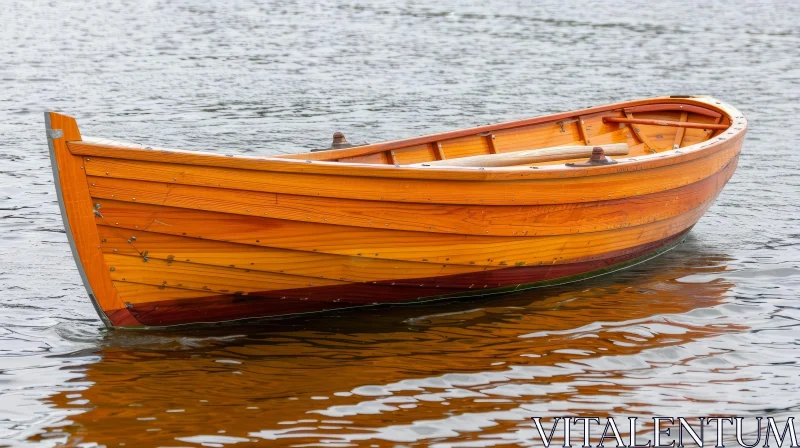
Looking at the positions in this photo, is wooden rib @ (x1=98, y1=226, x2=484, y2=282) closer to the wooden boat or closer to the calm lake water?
the wooden boat

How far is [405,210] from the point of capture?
8055mm

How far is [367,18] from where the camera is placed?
108 feet

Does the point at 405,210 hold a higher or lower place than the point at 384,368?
higher

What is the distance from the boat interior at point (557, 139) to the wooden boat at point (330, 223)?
51 mm

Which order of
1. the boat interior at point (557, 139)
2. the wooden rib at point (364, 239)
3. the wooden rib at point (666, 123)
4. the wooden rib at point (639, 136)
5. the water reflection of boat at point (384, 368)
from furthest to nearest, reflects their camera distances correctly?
the wooden rib at point (639, 136)
the wooden rib at point (666, 123)
the boat interior at point (557, 139)
the wooden rib at point (364, 239)
the water reflection of boat at point (384, 368)

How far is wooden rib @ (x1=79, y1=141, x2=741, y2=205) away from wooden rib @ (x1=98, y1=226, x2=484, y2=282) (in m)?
0.46

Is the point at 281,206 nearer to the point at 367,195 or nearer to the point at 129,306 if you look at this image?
the point at 367,195

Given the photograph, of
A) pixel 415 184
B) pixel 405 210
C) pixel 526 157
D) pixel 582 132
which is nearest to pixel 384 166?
pixel 415 184

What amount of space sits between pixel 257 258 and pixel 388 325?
122 centimetres

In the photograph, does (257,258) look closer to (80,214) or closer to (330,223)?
(330,223)

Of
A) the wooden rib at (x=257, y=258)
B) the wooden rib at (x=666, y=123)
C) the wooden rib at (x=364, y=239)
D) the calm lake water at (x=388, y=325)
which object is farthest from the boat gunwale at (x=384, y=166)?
the calm lake water at (x=388, y=325)

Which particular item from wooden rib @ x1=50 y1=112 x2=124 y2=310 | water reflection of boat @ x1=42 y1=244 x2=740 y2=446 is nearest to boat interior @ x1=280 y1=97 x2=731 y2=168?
water reflection of boat @ x1=42 y1=244 x2=740 y2=446

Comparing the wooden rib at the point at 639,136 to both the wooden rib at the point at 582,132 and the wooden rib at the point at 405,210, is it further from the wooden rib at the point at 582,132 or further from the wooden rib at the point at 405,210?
the wooden rib at the point at 405,210

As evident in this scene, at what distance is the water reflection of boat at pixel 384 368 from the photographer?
663 cm
